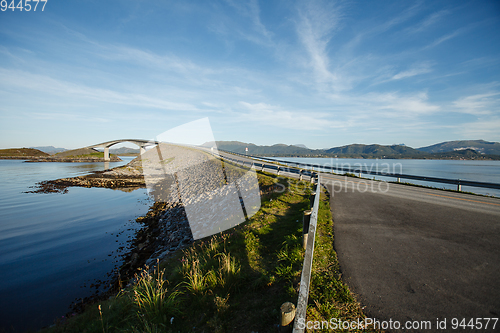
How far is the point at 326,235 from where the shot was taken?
671 cm

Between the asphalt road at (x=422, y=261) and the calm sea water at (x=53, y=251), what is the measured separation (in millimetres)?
9125

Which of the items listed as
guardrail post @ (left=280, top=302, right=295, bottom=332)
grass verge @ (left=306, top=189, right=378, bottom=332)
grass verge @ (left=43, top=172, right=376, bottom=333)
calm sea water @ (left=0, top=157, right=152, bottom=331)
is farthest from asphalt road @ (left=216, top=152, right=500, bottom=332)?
calm sea water @ (left=0, top=157, right=152, bottom=331)

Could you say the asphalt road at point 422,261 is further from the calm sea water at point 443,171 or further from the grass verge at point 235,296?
the calm sea water at point 443,171

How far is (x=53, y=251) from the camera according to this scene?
11242mm

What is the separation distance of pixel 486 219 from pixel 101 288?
14543mm

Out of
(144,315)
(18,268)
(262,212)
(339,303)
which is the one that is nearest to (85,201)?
(18,268)

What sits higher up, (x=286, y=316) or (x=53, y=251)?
(x=286, y=316)

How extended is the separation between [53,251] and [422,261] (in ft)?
52.3

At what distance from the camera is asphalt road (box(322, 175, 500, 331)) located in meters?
3.51

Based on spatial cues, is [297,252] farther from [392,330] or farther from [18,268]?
[18,268]

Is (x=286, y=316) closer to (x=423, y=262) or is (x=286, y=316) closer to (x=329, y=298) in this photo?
(x=329, y=298)

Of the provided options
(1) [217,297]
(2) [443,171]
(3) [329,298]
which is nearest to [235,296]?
(1) [217,297]

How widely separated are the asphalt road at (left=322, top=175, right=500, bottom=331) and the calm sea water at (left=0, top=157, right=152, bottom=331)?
912 centimetres

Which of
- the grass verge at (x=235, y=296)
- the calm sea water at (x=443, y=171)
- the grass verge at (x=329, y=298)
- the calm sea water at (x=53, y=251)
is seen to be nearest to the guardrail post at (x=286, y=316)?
the grass verge at (x=329, y=298)
